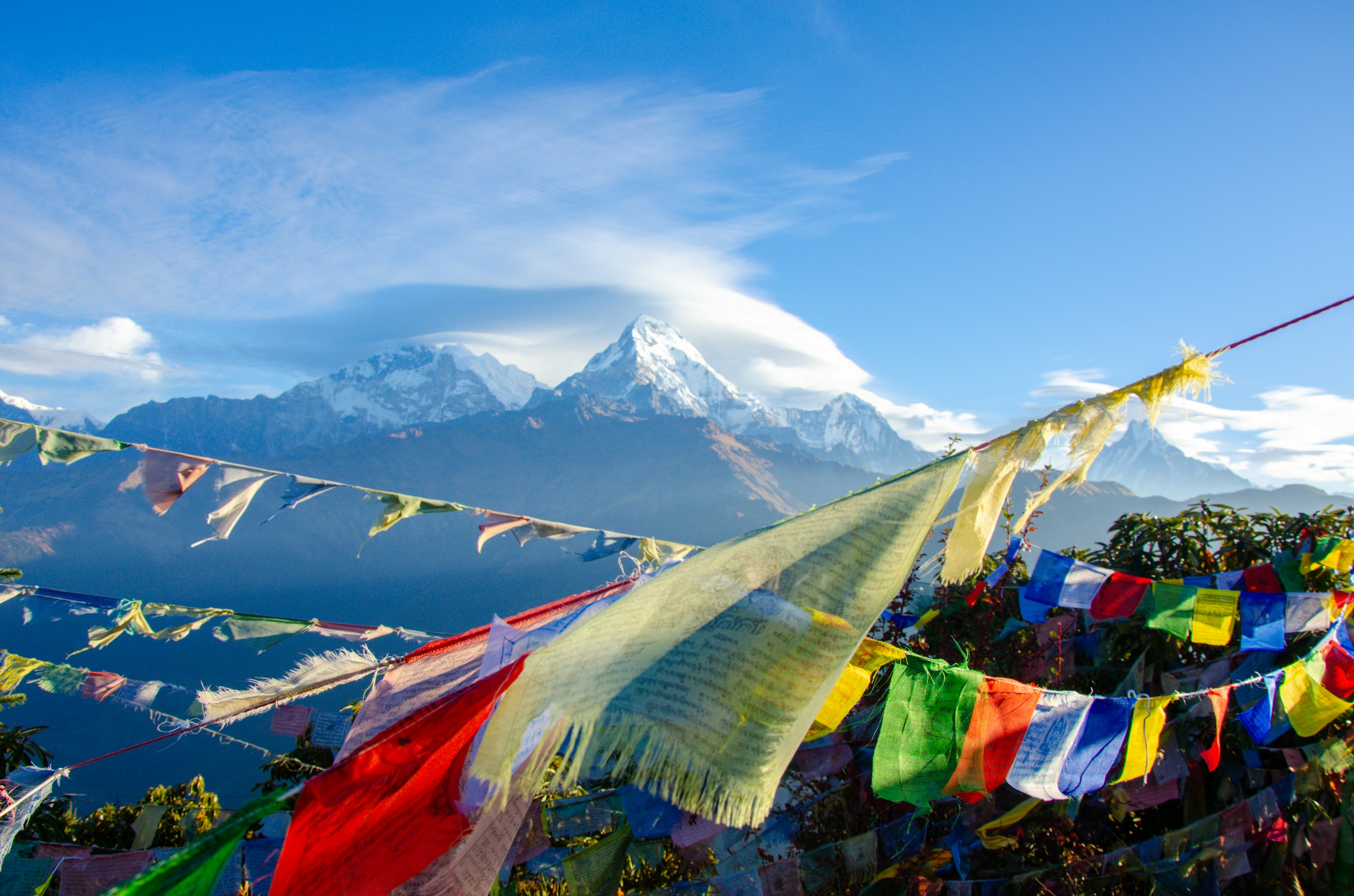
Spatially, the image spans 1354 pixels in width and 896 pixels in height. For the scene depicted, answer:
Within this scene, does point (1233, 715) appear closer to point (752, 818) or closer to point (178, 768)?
point (752, 818)

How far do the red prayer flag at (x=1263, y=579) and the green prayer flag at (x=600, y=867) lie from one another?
5.75 metres

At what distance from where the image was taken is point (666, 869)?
6867 millimetres

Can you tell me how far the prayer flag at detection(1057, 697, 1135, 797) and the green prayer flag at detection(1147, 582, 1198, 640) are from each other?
6.27 feet

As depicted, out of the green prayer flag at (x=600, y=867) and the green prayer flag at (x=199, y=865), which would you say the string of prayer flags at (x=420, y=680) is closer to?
the green prayer flag at (x=199, y=865)

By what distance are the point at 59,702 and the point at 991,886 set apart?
136 meters

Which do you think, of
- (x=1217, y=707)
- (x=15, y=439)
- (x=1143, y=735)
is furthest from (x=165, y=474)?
(x=1217, y=707)

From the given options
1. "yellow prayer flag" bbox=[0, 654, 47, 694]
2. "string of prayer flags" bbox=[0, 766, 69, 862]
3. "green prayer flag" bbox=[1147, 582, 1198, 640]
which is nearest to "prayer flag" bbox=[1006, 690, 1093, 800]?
"green prayer flag" bbox=[1147, 582, 1198, 640]

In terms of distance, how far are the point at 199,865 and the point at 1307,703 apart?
21.7 ft

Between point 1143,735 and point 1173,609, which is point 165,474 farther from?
point 1173,609

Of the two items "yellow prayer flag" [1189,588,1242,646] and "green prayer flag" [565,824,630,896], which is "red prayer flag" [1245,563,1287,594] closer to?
"yellow prayer flag" [1189,588,1242,646]

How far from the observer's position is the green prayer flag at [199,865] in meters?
1.71

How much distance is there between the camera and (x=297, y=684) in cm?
317

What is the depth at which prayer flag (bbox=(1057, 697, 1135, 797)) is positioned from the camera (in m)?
4.14

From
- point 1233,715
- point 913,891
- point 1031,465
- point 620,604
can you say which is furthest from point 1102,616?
point 620,604
